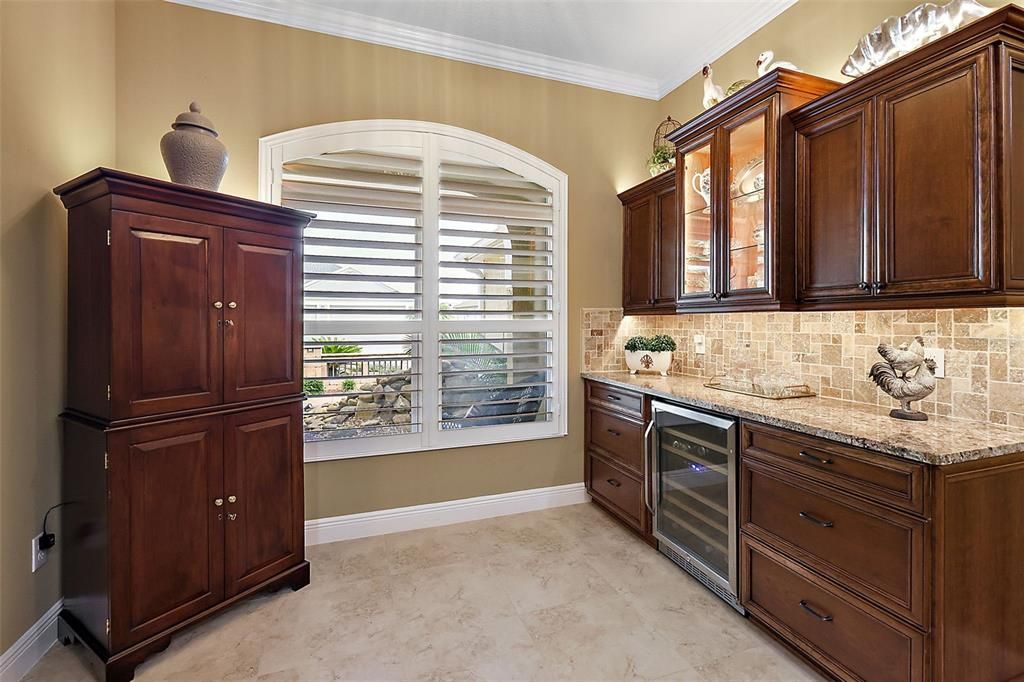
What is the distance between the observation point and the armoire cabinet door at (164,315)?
1767 mm

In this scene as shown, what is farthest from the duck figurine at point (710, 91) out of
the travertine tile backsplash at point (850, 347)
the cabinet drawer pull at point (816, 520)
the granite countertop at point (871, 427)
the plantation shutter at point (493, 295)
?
the cabinet drawer pull at point (816, 520)

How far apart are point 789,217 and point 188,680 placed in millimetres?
3090

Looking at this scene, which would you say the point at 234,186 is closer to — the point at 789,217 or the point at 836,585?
the point at 789,217

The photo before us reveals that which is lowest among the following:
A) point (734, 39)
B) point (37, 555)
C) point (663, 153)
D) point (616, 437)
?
point (37, 555)

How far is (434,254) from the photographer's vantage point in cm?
305

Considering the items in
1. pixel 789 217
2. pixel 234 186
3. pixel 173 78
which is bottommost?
pixel 789 217

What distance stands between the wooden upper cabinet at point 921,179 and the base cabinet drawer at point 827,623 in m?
1.08

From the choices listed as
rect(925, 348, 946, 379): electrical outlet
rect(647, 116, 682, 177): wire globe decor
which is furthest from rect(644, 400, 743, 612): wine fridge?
rect(647, 116, 682, 177): wire globe decor

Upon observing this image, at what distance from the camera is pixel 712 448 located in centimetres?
227

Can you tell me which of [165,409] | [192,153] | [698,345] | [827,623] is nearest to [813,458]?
[827,623]

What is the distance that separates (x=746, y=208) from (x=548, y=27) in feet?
5.52

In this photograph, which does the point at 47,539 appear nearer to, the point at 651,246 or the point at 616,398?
the point at 616,398

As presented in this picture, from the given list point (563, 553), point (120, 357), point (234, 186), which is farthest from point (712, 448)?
point (234, 186)

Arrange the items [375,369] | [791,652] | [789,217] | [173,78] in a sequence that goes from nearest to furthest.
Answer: [791,652] → [789,217] → [173,78] → [375,369]
